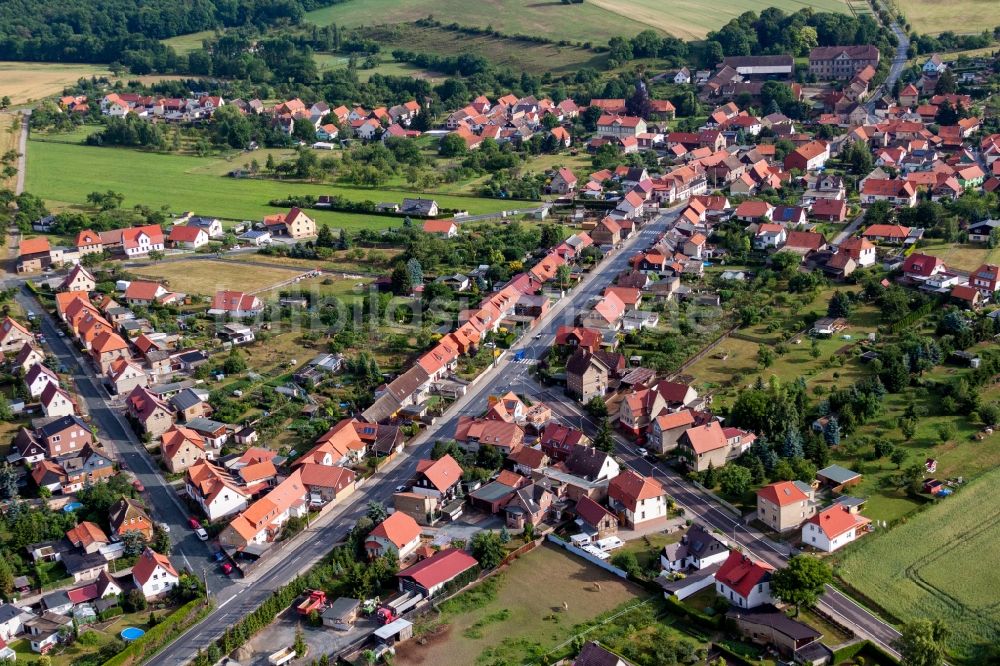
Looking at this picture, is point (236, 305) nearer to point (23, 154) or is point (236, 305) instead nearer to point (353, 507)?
point (353, 507)

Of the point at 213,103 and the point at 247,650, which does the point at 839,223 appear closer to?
the point at 247,650

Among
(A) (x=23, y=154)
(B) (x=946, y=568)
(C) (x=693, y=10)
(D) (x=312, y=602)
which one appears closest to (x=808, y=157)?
(B) (x=946, y=568)

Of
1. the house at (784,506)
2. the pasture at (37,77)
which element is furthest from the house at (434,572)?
the pasture at (37,77)

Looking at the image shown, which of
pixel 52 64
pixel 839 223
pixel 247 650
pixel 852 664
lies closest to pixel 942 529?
pixel 852 664

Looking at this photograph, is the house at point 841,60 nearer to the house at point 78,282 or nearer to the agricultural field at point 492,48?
the agricultural field at point 492,48

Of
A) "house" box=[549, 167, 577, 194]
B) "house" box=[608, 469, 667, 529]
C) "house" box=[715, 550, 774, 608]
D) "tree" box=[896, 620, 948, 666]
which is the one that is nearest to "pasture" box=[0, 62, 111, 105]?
"house" box=[549, 167, 577, 194]

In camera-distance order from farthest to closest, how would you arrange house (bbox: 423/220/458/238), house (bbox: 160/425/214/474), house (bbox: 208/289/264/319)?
house (bbox: 423/220/458/238) → house (bbox: 208/289/264/319) → house (bbox: 160/425/214/474)

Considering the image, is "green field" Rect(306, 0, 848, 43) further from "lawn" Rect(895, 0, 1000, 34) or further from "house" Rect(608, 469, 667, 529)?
"house" Rect(608, 469, 667, 529)
